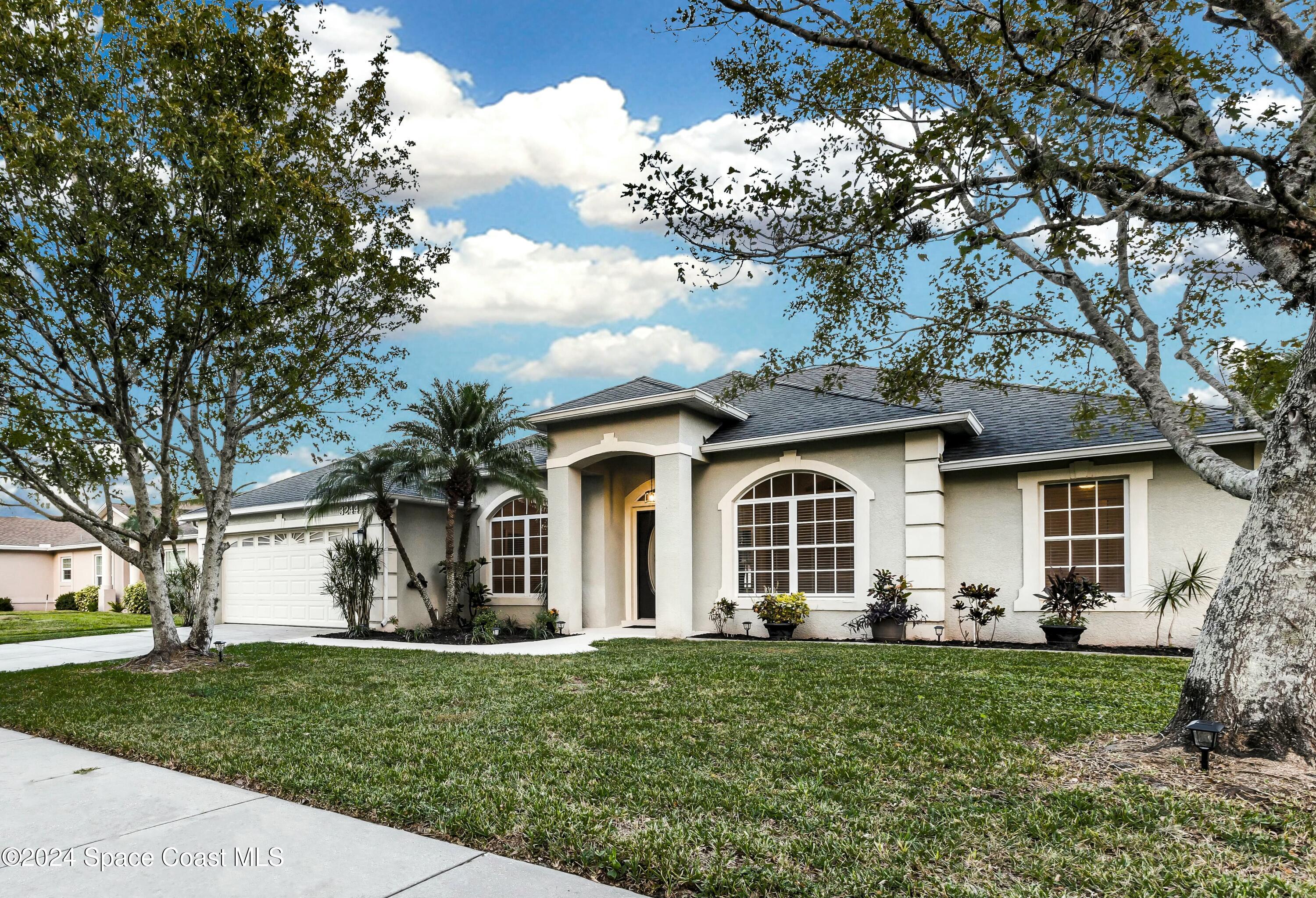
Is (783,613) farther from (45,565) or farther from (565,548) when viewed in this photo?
(45,565)

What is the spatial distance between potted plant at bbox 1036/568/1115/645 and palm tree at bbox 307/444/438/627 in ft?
35.8

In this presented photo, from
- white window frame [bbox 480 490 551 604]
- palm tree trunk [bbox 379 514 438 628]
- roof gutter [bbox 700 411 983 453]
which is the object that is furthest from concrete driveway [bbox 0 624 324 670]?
roof gutter [bbox 700 411 983 453]

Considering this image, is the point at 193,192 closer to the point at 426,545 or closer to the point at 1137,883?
the point at 426,545

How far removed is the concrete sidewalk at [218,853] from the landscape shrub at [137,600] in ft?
76.5

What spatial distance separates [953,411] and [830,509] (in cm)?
272

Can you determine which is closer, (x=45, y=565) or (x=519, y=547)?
(x=519, y=547)

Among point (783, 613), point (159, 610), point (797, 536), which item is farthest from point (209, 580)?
point (797, 536)

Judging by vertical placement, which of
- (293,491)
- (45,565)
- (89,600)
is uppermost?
(293,491)

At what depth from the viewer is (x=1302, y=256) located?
5.51 meters

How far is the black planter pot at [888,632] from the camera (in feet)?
41.8

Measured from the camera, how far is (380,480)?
15.1 m

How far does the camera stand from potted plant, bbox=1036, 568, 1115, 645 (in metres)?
11.6

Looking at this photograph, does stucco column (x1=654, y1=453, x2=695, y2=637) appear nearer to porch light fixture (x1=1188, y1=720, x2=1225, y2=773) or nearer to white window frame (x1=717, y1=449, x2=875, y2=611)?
white window frame (x1=717, y1=449, x2=875, y2=611)

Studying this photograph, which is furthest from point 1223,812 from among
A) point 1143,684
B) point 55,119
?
point 55,119
